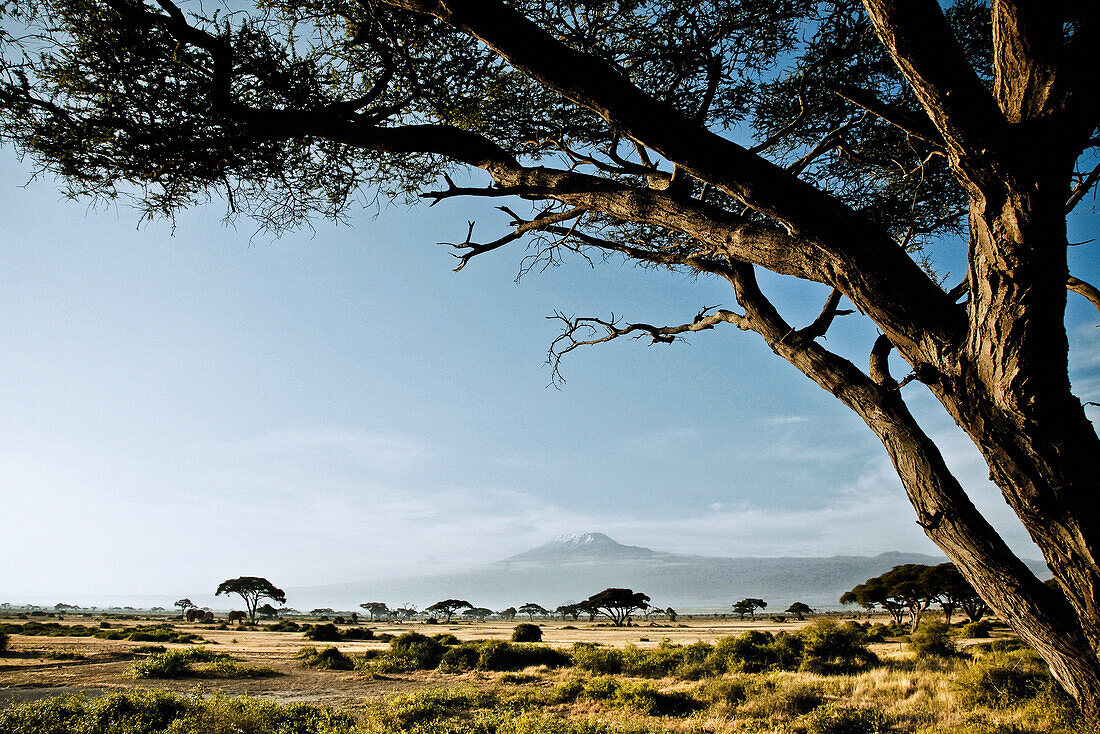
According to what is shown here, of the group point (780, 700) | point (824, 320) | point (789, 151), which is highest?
point (789, 151)

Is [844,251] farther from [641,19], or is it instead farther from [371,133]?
[641,19]

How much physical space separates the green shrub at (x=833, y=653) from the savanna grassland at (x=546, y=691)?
0.08 metres

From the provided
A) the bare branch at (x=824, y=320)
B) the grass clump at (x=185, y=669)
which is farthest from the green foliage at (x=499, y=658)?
the bare branch at (x=824, y=320)

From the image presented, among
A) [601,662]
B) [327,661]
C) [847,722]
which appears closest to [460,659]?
[327,661]

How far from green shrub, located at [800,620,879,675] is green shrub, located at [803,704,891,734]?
22.3 ft

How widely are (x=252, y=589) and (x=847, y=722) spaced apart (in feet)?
272

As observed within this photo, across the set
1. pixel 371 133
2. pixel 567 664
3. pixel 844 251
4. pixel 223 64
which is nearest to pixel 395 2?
pixel 371 133

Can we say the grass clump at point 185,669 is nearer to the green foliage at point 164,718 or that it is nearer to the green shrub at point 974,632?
the green foliage at point 164,718

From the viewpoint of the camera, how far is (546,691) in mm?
12750

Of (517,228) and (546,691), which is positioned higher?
(517,228)

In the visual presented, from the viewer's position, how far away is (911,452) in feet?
8.60

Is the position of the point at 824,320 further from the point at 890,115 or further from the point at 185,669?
the point at 185,669

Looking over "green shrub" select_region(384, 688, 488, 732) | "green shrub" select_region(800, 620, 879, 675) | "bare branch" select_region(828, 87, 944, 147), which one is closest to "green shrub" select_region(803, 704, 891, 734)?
"green shrub" select_region(384, 688, 488, 732)

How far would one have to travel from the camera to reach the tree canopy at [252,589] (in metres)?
72.1
